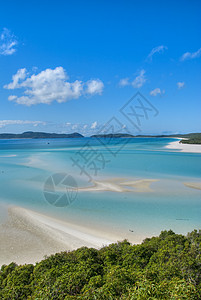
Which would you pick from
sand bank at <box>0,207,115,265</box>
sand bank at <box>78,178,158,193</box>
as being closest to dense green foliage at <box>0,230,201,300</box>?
sand bank at <box>0,207,115,265</box>

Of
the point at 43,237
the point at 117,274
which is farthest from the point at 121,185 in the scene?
the point at 117,274

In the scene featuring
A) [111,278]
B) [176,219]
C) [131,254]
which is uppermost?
[111,278]

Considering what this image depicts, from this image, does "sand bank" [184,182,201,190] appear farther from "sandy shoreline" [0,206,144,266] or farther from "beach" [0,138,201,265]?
"sandy shoreline" [0,206,144,266]

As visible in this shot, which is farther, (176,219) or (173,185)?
(173,185)

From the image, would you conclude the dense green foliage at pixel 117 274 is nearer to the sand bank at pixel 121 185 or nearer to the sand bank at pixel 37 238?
the sand bank at pixel 37 238

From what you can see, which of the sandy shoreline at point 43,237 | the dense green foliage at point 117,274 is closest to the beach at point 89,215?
the sandy shoreline at point 43,237

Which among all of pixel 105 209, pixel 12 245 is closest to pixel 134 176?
pixel 105 209

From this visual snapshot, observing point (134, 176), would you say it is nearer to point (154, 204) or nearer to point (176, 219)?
point (154, 204)

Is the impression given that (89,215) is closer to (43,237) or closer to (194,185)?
(43,237)

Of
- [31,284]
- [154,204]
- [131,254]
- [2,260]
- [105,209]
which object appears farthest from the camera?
[154,204]
